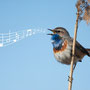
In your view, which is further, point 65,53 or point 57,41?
point 65,53

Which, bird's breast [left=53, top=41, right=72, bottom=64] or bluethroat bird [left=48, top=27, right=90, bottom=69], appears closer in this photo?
bluethroat bird [left=48, top=27, right=90, bottom=69]

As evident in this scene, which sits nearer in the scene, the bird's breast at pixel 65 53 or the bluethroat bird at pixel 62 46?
the bluethroat bird at pixel 62 46

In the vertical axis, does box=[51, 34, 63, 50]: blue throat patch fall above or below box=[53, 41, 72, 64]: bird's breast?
above

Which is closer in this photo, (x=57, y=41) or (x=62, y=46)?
(x=57, y=41)

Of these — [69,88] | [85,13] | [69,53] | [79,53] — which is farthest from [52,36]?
[69,88]

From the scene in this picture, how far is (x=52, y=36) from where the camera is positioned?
2881 millimetres

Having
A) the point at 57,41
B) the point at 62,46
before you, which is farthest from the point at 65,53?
the point at 57,41

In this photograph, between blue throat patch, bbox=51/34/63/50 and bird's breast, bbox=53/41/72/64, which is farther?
bird's breast, bbox=53/41/72/64

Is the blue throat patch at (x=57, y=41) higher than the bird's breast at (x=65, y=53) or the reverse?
higher

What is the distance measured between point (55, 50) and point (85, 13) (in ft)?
5.03

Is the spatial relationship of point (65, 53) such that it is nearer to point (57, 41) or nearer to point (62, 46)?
point (62, 46)

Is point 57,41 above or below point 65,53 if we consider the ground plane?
above

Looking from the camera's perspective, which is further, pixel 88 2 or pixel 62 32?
pixel 62 32

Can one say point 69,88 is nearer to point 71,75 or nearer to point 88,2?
point 71,75
